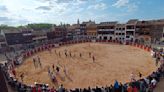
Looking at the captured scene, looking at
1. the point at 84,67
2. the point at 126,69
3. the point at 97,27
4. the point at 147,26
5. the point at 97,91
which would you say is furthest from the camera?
the point at 97,27

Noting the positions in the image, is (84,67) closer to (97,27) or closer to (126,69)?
(126,69)

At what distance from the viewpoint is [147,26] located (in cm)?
5306

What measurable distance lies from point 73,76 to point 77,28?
52.0 metres

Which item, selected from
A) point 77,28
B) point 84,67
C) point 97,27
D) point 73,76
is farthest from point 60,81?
point 77,28

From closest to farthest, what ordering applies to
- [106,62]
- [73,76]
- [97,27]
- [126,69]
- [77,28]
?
[73,76], [126,69], [106,62], [97,27], [77,28]

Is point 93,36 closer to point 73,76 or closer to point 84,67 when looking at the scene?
point 84,67

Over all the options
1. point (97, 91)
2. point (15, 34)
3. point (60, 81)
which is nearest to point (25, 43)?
point (15, 34)

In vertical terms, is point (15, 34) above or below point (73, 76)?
above

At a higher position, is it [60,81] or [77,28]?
[77,28]

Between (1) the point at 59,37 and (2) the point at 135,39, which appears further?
(1) the point at 59,37

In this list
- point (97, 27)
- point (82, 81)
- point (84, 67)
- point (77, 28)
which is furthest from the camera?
point (77, 28)

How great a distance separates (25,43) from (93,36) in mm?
27236

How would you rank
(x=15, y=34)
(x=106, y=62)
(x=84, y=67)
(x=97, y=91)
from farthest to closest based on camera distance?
(x=15, y=34)
(x=106, y=62)
(x=84, y=67)
(x=97, y=91)

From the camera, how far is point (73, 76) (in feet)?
82.5
